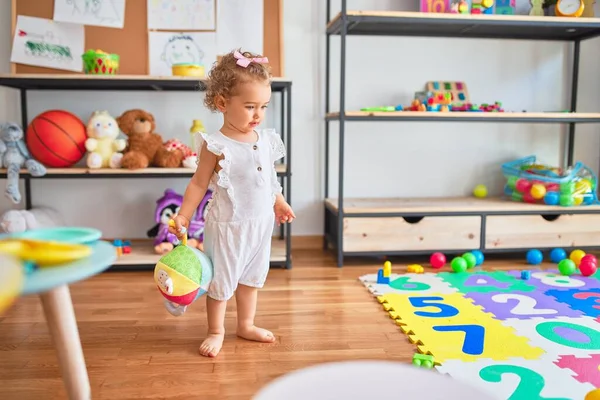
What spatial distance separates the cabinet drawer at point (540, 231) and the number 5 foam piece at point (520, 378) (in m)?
1.20

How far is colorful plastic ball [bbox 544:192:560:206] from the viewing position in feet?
8.79

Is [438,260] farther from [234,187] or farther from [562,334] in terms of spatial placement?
[234,187]

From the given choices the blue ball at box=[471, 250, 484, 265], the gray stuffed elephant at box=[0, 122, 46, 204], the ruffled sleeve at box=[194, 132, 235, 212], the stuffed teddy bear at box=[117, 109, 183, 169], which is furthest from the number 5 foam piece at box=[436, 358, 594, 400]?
the gray stuffed elephant at box=[0, 122, 46, 204]

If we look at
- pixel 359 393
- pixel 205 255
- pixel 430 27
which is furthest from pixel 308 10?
pixel 359 393

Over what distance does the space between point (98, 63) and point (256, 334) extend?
4.61ft

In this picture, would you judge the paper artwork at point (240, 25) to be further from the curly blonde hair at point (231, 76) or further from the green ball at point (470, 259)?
the green ball at point (470, 259)

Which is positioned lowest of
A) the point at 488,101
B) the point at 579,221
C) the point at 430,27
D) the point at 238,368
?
the point at 238,368

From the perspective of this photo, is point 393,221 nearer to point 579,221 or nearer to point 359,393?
point 579,221

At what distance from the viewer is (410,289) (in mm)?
2193

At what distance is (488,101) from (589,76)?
1.96ft

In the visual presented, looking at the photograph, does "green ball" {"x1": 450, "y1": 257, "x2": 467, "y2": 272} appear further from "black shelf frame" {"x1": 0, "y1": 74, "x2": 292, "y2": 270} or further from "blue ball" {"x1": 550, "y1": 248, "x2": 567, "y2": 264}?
"black shelf frame" {"x1": 0, "y1": 74, "x2": 292, "y2": 270}

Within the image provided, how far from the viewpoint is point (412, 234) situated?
2592 millimetres

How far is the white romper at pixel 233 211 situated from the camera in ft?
5.32

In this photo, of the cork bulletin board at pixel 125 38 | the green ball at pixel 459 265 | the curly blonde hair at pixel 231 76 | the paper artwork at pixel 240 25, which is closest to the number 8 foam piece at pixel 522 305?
the green ball at pixel 459 265
